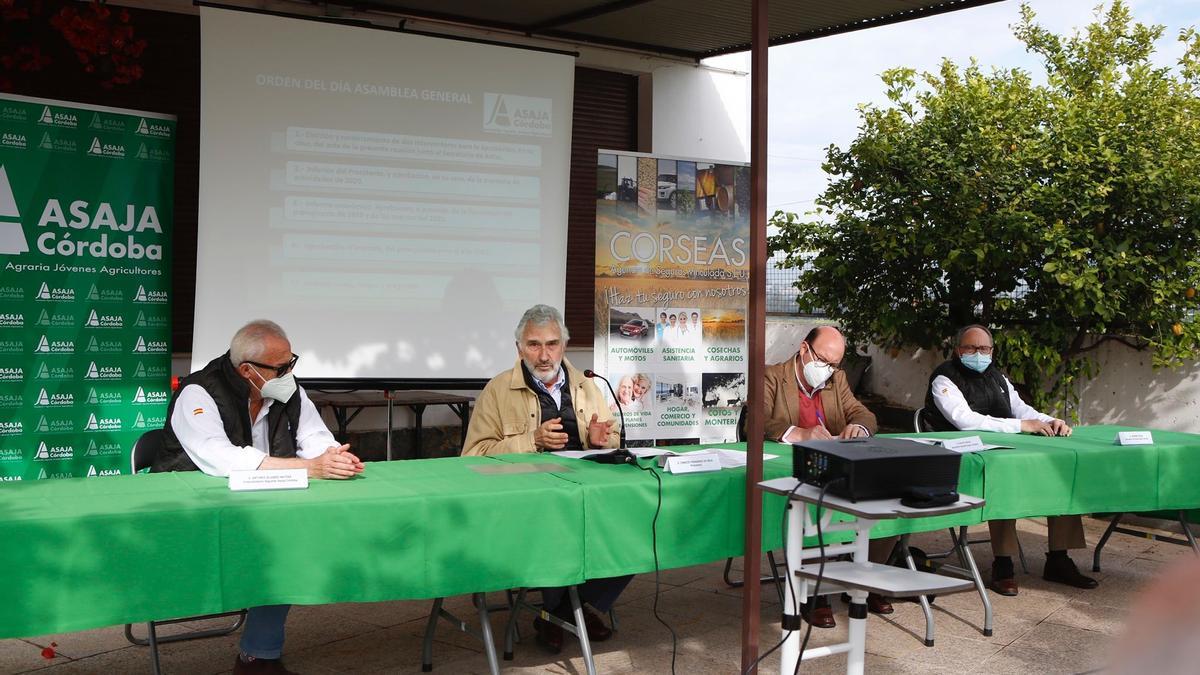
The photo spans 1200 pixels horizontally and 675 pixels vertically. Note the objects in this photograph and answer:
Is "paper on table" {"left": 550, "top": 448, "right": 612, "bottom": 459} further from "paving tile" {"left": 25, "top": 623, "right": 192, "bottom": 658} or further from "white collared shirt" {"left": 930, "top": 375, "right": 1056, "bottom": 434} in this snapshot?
"white collared shirt" {"left": 930, "top": 375, "right": 1056, "bottom": 434}

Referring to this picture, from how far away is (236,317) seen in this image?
18.2ft

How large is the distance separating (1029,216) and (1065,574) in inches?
91.8

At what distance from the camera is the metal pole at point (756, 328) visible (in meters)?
3.36

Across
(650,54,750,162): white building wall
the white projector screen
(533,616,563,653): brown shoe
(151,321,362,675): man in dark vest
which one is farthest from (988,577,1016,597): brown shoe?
(650,54,750,162): white building wall

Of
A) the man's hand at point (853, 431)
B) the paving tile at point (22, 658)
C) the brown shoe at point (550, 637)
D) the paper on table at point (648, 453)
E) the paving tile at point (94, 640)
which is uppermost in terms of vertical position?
the man's hand at point (853, 431)

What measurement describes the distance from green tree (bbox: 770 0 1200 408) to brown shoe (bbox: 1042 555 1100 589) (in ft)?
6.13

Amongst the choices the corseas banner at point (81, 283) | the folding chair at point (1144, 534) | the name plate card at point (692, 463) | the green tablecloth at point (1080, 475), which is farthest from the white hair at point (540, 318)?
the folding chair at point (1144, 534)

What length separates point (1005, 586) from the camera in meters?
4.87

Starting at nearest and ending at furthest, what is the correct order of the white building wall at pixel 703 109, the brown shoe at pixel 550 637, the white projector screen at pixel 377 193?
the brown shoe at pixel 550 637 < the white projector screen at pixel 377 193 < the white building wall at pixel 703 109

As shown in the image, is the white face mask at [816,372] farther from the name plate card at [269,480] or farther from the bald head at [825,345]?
the name plate card at [269,480]

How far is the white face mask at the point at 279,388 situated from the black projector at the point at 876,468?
1743 mm

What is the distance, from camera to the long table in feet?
8.66

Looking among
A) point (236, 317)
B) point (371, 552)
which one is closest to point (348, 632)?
point (371, 552)

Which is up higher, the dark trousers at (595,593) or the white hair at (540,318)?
the white hair at (540,318)
